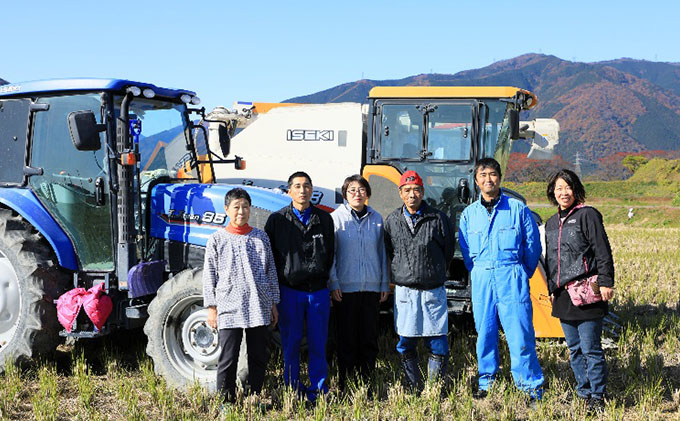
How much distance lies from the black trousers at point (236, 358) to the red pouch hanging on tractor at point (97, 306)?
132 centimetres

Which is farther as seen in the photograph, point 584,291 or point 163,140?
point 163,140

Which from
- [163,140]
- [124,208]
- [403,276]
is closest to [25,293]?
[124,208]

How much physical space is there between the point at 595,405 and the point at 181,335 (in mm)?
3175

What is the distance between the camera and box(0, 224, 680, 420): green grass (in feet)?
13.7

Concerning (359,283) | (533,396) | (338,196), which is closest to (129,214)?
(359,283)

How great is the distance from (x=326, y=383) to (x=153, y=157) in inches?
104

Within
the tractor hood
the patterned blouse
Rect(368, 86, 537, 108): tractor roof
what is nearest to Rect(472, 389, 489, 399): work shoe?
the patterned blouse

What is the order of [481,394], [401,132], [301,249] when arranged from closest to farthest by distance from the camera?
[301,249] < [481,394] < [401,132]

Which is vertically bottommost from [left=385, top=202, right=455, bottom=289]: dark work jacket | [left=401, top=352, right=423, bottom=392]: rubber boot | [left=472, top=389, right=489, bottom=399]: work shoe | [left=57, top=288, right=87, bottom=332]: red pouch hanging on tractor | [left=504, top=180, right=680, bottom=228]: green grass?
[left=504, top=180, right=680, bottom=228]: green grass

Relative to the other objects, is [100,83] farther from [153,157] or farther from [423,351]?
[423,351]

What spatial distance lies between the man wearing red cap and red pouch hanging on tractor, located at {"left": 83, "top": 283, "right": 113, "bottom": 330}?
243 centimetres

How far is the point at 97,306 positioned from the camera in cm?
493

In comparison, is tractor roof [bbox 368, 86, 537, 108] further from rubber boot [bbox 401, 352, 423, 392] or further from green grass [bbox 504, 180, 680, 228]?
green grass [bbox 504, 180, 680, 228]

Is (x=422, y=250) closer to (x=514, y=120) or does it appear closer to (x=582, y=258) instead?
(x=582, y=258)
